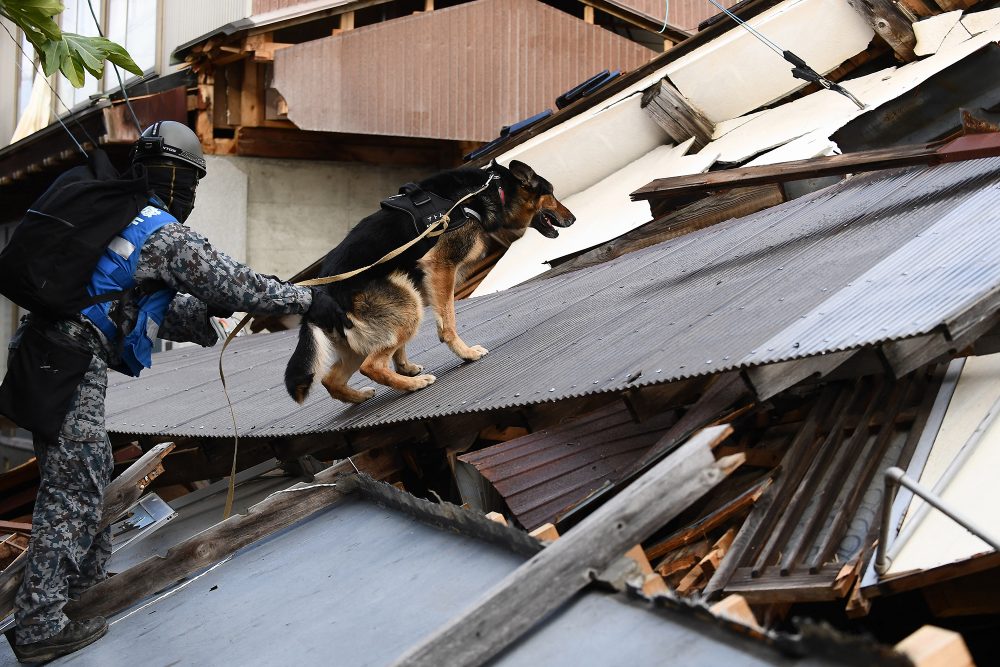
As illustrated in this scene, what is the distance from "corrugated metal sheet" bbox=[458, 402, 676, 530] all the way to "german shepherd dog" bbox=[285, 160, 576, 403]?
0.92 metres

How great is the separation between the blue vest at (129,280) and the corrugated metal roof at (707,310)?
1222mm

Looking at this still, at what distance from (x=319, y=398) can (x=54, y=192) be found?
8.20 feet

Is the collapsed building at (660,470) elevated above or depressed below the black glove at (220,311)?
below

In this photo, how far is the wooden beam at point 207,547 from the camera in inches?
148

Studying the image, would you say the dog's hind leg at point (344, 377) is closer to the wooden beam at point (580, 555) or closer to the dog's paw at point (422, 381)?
the dog's paw at point (422, 381)

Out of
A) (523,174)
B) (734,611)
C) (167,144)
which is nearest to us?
(734,611)

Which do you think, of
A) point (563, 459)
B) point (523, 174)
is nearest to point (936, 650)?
point (563, 459)

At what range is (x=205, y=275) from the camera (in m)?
3.78

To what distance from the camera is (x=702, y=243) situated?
6289 millimetres

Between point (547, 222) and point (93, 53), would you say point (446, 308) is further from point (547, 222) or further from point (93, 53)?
point (93, 53)

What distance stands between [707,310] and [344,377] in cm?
212

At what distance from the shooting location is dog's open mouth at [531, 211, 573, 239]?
6543 mm

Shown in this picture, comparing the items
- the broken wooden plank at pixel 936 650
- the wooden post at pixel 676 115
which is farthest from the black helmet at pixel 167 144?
the wooden post at pixel 676 115

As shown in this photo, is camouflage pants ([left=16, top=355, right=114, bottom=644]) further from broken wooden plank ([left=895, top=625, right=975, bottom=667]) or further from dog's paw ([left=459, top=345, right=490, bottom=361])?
broken wooden plank ([left=895, top=625, right=975, bottom=667])
